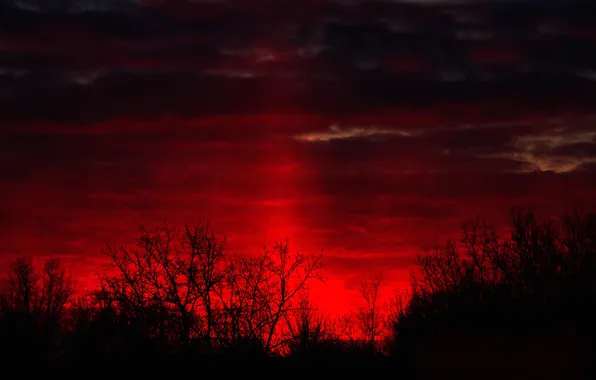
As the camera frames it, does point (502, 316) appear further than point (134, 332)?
No

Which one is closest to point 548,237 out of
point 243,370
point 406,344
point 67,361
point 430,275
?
point 430,275

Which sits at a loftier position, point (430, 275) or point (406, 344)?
point (430, 275)

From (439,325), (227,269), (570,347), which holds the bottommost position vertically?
(570,347)

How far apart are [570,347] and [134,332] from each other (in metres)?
24.7

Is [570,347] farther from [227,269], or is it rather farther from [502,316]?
[227,269]

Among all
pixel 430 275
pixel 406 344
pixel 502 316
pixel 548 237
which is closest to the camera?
pixel 502 316

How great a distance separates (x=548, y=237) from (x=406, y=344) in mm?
17998

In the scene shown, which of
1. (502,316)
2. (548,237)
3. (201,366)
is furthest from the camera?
(548,237)

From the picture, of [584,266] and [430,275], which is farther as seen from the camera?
[430,275]

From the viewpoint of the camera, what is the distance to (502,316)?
50.2 m

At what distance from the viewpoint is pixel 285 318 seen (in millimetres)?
61281

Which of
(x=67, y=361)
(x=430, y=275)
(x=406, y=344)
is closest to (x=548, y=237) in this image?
(x=430, y=275)

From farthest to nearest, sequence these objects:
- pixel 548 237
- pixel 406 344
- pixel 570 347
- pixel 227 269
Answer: pixel 548 237 < pixel 227 269 < pixel 406 344 < pixel 570 347

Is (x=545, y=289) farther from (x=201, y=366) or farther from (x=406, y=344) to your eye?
(x=201, y=366)
